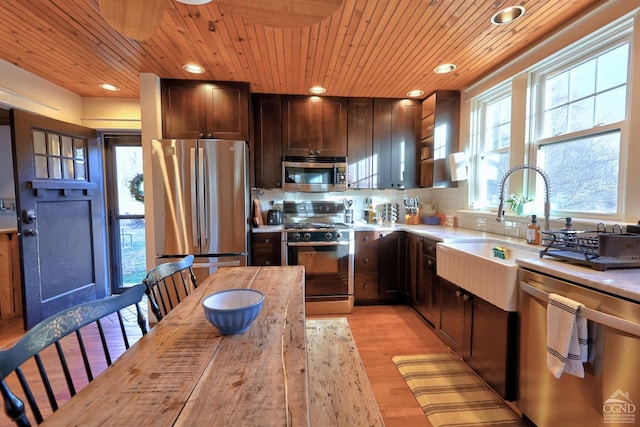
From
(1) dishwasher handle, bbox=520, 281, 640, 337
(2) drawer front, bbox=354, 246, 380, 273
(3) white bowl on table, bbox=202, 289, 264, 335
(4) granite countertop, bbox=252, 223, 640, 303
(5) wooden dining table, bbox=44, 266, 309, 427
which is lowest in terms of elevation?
(2) drawer front, bbox=354, 246, 380, 273

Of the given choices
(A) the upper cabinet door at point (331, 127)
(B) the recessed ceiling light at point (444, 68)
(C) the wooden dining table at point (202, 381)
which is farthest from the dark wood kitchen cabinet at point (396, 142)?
(C) the wooden dining table at point (202, 381)

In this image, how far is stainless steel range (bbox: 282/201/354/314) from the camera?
298cm

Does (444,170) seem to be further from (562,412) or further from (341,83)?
(562,412)

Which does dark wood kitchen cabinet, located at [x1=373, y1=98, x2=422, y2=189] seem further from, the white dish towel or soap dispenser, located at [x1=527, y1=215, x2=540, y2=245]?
the white dish towel

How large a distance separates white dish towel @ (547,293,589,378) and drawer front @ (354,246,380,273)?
1.92 meters

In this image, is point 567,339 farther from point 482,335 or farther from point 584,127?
point 584,127

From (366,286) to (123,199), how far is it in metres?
3.25

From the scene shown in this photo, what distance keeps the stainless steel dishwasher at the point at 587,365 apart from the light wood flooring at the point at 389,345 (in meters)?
0.63

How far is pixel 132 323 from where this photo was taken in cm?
280

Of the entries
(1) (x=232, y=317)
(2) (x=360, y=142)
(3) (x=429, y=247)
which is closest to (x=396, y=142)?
(2) (x=360, y=142)

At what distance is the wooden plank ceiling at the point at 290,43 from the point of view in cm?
175

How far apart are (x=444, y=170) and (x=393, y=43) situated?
1616mm

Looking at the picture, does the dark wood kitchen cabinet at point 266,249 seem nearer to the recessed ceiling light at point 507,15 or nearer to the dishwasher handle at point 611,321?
the dishwasher handle at point 611,321

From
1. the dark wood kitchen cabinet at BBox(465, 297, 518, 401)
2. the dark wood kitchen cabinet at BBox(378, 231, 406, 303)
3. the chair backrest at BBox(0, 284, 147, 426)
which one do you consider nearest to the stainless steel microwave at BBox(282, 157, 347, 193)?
the dark wood kitchen cabinet at BBox(378, 231, 406, 303)
